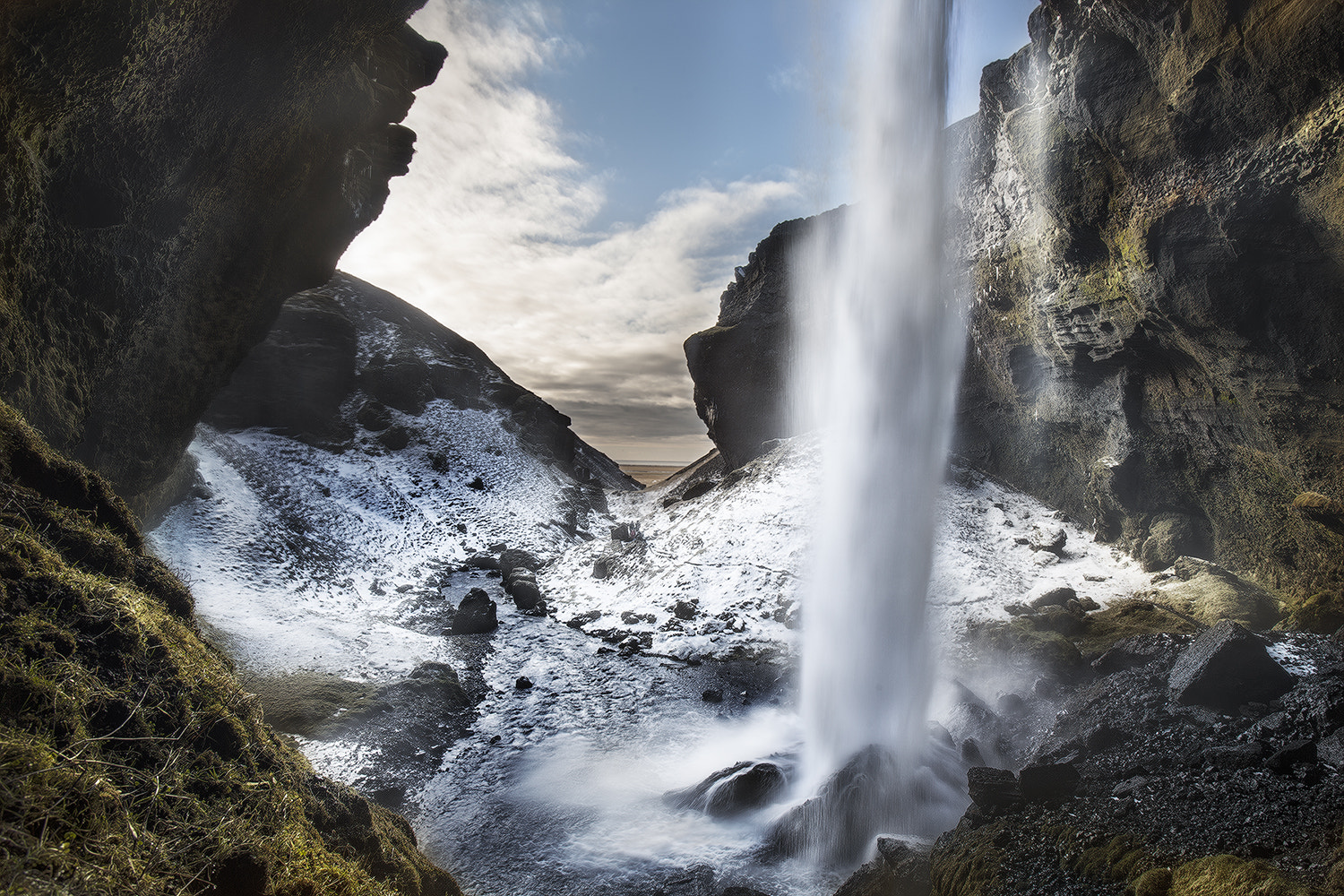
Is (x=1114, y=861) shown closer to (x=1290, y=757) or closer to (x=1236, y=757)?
(x=1236, y=757)

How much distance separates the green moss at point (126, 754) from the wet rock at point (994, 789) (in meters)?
6.45

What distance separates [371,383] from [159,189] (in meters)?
27.5

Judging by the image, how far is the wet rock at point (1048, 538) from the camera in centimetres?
1905

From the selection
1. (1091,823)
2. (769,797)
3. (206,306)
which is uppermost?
(206,306)

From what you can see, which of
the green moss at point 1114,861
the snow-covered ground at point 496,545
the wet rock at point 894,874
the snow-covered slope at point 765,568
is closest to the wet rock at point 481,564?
the snow-covered ground at point 496,545

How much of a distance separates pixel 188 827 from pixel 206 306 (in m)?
14.8

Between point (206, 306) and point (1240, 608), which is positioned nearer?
point (1240, 608)

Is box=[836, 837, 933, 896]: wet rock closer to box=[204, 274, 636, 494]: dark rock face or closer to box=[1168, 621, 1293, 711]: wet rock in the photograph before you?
box=[1168, 621, 1293, 711]: wet rock

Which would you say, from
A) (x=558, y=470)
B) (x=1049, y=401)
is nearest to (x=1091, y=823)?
(x=1049, y=401)

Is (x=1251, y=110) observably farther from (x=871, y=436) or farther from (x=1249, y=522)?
(x=1249, y=522)

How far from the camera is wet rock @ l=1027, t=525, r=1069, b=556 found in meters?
19.0

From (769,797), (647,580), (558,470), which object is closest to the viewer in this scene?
(769,797)

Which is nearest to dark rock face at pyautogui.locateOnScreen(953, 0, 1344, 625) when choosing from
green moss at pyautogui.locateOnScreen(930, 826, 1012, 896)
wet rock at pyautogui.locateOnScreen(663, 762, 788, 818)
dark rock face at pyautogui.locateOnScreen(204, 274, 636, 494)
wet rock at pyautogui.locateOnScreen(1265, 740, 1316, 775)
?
wet rock at pyautogui.locateOnScreen(1265, 740, 1316, 775)

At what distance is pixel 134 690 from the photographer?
Answer: 12.9 feet
